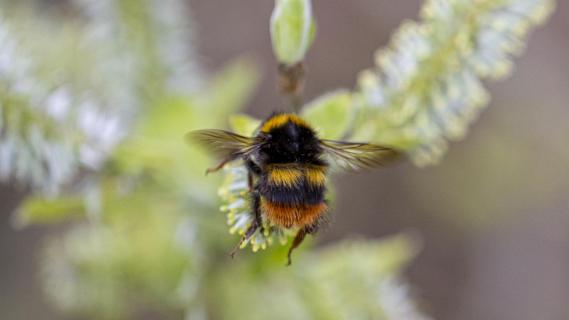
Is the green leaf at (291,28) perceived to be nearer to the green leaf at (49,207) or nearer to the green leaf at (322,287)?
the green leaf at (322,287)

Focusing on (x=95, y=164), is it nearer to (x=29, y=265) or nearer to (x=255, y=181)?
(x=255, y=181)

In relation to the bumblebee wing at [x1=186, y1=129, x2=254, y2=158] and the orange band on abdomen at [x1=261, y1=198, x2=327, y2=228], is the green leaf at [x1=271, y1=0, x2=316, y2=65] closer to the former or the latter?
the bumblebee wing at [x1=186, y1=129, x2=254, y2=158]

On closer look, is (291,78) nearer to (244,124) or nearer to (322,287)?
(244,124)

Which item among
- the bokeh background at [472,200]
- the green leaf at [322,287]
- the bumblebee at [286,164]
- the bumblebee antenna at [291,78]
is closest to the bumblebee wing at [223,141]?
the bumblebee at [286,164]

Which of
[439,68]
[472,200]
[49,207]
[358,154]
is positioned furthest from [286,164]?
[472,200]

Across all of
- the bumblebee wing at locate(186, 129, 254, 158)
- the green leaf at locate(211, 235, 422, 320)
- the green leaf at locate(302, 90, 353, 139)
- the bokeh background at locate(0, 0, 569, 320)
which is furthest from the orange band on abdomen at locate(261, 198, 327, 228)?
the bokeh background at locate(0, 0, 569, 320)

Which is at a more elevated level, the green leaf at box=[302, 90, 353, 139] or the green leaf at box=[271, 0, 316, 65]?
the green leaf at box=[271, 0, 316, 65]
